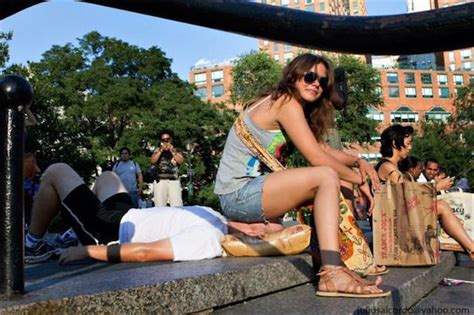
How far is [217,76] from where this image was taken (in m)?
92.6

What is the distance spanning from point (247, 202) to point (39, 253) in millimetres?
1746

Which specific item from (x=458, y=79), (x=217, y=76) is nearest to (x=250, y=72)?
(x=217, y=76)

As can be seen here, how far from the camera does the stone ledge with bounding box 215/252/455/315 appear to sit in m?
2.34

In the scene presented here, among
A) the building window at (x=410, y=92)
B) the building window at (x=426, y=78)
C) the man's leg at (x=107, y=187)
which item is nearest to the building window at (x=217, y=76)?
the building window at (x=410, y=92)

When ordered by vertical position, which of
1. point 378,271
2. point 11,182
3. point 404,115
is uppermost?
point 404,115

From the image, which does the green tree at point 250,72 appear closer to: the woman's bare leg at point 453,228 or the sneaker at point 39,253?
the woman's bare leg at point 453,228

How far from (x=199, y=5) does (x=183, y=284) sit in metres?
1.72

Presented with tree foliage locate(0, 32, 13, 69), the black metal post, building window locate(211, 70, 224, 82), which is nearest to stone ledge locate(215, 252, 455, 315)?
the black metal post

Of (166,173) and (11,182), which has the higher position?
(166,173)

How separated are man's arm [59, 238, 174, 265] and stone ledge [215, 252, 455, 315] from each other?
0.75 metres

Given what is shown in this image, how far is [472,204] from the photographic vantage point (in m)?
5.41

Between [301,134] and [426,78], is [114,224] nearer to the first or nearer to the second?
[301,134]

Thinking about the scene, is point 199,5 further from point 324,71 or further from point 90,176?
point 90,176

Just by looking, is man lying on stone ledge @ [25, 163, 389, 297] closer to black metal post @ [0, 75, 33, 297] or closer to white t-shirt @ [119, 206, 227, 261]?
white t-shirt @ [119, 206, 227, 261]
